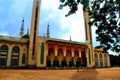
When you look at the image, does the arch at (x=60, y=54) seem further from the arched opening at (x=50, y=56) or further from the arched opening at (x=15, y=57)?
the arched opening at (x=15, y=57)

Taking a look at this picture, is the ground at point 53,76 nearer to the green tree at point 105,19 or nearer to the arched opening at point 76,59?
the green tree at point 105,19

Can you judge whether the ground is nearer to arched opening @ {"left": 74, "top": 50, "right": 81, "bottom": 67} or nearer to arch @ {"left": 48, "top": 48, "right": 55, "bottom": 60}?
arch @ {"left": 48, "top": 48, "right": 55, "bottom": 60}

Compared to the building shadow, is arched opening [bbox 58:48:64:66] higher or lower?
higher

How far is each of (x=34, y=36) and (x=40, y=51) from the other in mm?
4043

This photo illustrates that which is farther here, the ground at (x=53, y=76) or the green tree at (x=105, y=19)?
→ the ground at (x=53, y=76)

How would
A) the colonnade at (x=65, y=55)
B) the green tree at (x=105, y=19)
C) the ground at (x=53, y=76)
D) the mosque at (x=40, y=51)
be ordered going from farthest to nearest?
the colonnade at (x=65, y=55), the mosque at (x=40, y=51), the ground at (x=53, y=76), the green tree at (x=105, y=19)

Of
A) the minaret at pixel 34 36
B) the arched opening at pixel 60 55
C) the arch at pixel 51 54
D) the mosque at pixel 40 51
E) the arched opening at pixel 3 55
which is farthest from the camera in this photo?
the arched opening at pixel 60 55

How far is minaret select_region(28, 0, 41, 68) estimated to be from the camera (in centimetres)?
3825

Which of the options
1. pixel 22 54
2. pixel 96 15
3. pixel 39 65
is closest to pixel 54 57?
pixel 39 65

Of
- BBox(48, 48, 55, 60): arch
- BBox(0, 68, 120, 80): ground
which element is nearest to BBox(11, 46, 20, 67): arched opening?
BBox(48, 48, 55, 60): arch

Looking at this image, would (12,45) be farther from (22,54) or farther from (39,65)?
(39,65)

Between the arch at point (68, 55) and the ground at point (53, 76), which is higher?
the arch at point (68, 55)

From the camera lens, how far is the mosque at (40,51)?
37.6 meters

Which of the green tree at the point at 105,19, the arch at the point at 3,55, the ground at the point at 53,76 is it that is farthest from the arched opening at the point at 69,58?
the green tree at the point at 105,19
